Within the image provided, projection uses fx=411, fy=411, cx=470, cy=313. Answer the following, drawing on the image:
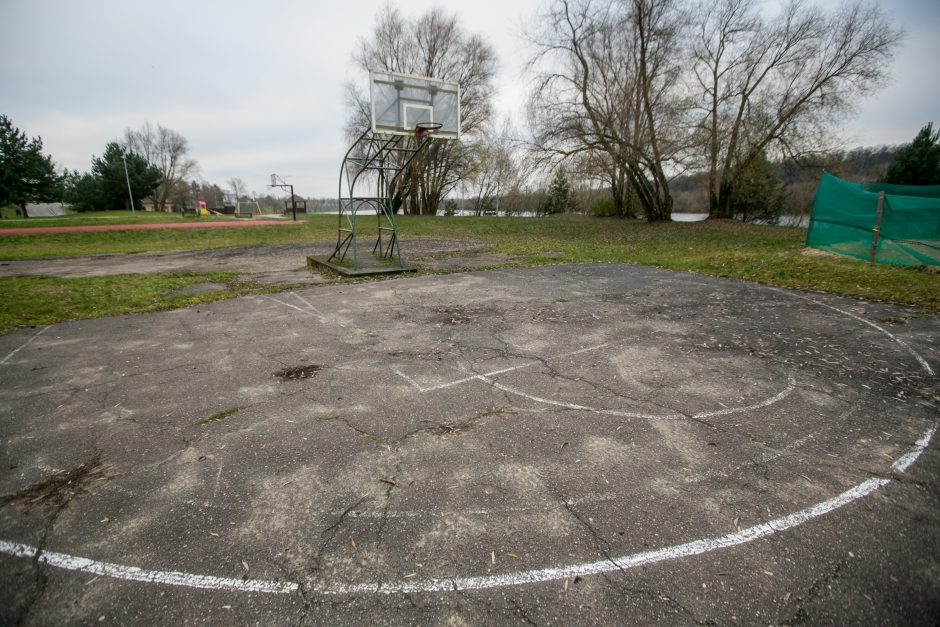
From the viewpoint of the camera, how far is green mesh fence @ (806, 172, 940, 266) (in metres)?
9.13

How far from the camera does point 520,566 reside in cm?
206

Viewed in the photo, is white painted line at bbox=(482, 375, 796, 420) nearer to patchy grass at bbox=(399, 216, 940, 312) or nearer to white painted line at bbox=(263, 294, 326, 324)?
white painted line at bbox=(263, 294, 326, 324)

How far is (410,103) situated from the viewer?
30.0 ft

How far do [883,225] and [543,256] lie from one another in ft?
26.3

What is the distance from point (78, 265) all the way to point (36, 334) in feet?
26.8

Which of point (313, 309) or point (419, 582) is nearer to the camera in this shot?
point (419, 582)

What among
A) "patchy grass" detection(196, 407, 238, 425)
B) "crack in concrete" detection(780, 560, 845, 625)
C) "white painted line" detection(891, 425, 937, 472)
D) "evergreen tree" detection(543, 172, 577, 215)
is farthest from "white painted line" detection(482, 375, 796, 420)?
"evergreen tree" detection(543, 172, 577, 215)

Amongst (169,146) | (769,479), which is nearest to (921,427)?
(769,479)

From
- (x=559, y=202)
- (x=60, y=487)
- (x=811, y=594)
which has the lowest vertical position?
(x=811, y=594)

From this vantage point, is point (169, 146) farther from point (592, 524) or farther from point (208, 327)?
point (592, 524)

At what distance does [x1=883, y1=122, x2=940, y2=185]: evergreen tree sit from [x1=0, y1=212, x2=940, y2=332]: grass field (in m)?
15.3

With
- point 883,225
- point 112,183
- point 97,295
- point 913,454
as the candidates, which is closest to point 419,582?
point 913,454

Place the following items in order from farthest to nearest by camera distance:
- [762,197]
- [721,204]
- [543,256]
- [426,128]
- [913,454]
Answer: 1. [762,197]
2. [721,204]
3. [543,256]
4. [426,128]
5. [913,454]

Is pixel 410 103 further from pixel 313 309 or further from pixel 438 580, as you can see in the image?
pixel 438 580
